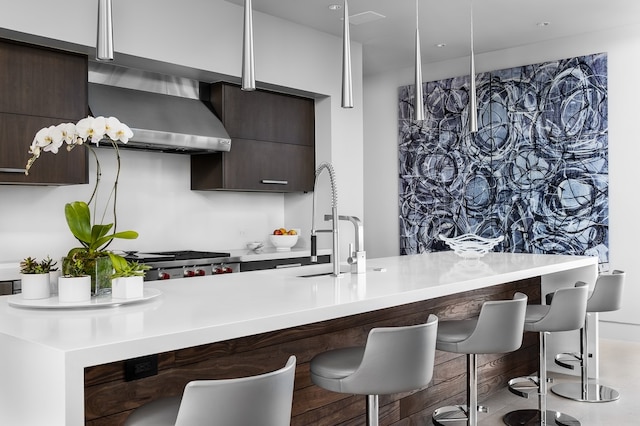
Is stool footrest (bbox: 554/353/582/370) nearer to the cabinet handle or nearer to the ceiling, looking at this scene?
the ceiling

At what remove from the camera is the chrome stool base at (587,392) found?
3.79 metres

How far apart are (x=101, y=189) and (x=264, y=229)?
168 centimetres

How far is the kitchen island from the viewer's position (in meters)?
1.50

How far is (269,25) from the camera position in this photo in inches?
200

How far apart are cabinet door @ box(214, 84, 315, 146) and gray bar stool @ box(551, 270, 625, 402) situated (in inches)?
113

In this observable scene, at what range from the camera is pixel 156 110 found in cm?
459

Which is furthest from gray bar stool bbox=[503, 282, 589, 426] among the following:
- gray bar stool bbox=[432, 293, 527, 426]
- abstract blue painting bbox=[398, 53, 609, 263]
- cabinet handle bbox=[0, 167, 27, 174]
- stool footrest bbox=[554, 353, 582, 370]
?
cabinet handle bbox=[0, 167, 27, 174]

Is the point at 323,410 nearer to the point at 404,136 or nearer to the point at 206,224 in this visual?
the point at 206,224

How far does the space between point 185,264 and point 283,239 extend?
1259 mm

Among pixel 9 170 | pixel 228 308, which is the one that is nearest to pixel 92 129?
pixel 228 308

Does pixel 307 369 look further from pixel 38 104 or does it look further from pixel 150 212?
pixel 150 212

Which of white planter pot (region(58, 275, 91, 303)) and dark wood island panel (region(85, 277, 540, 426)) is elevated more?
white planter pot (region(58, 275, 91, 303))

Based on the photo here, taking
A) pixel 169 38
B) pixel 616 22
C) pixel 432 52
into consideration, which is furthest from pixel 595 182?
pixel 169 38

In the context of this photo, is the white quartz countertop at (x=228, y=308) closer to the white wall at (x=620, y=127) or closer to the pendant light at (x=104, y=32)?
the pendant light at (x=104, y=32)
